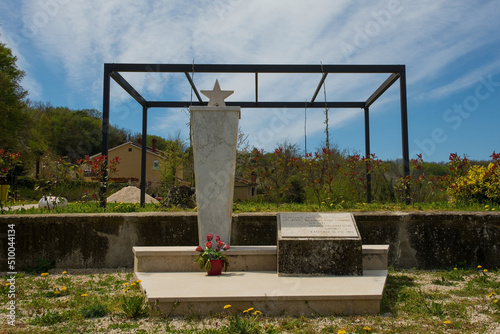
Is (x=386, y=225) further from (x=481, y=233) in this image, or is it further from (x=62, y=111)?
(x=62, y=111)

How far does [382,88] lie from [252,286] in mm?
5612

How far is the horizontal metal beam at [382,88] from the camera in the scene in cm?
723

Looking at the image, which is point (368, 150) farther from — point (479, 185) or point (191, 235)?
point (191, 235)

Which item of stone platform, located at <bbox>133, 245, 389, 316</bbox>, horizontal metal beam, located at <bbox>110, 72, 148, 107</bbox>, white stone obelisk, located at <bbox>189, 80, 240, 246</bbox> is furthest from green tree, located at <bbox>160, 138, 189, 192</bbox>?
stone platform, located at <bbox>133, 245, 389, 316</bbox>

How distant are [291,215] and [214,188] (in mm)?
1098

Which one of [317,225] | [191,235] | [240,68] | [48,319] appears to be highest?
[240,68]

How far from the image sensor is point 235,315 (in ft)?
10.1

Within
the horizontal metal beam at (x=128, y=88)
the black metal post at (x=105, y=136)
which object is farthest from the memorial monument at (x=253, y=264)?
the horizontal metal beam at (x=128, y=88)

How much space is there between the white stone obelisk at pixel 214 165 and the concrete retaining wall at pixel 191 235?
641 millimetres

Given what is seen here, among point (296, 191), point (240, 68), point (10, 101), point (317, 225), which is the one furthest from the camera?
point (10, 101)

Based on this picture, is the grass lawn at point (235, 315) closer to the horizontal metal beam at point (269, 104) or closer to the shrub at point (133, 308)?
the shrub at point (133, 308)

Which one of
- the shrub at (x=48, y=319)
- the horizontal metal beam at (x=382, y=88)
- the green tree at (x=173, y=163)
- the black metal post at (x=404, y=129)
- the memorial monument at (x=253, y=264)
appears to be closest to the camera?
the shrub at (x=48, y=319)

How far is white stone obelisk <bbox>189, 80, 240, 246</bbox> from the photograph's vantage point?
4.98 meters

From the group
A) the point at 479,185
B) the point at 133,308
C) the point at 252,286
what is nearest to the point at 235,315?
the point at 252,286
